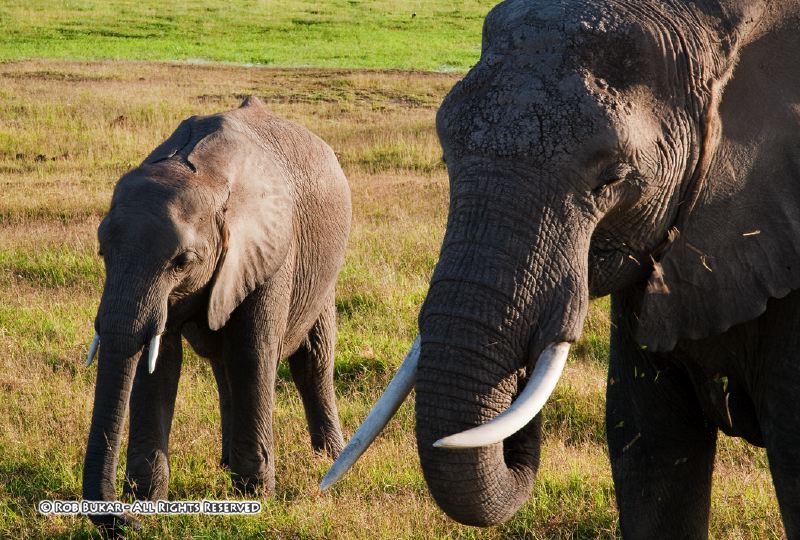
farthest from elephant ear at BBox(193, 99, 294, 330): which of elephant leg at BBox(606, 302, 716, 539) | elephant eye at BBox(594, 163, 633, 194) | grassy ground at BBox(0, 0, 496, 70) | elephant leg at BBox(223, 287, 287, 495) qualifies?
grassy ground at BBox(0, 0, 496, 70)

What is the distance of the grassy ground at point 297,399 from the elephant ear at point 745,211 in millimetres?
2393

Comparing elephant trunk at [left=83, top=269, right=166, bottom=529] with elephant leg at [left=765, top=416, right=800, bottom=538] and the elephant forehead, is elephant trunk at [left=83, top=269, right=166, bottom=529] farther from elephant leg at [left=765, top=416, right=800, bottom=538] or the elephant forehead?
elephant leg at [left=765, top=416, right=800, bottom=538]

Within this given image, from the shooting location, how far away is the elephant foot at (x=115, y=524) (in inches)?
216

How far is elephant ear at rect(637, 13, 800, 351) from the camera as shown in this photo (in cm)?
321

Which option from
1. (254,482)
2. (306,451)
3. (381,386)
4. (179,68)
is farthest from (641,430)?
(179,68)

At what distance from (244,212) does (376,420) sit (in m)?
3.40

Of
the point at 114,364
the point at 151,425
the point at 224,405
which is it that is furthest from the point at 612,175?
the point at 224,405

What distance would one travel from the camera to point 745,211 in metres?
3.22

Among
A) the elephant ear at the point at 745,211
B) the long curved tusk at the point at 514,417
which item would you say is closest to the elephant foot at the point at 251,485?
the elephant ear at the point at 745,211

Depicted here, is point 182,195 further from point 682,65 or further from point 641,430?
point 682,65

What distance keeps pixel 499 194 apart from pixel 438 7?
50.2m

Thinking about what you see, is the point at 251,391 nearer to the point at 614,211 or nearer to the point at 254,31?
the point at 614,211

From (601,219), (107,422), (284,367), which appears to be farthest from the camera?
(284,367)

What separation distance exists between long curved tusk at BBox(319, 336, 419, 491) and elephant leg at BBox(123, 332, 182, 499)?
10.0ft
